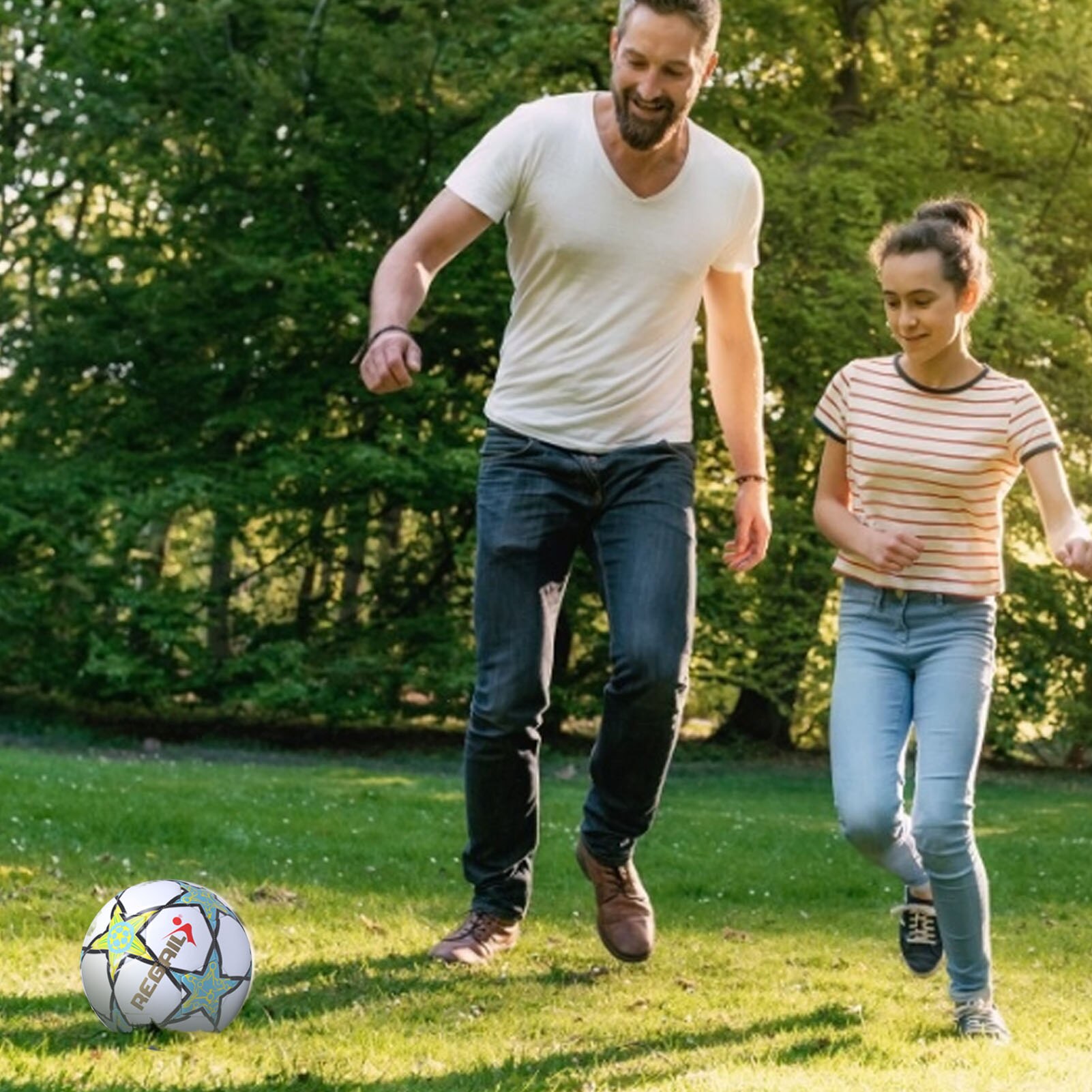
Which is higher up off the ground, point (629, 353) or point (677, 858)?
point (629, 353)

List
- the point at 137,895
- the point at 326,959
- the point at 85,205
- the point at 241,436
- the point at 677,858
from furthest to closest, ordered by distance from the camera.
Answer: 1. the point at 85,205
2. the point at 241,436
3. the point at 677,858
4. the point at 326,959
5. the point at 137,895

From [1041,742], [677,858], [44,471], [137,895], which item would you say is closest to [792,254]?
[1041,742]

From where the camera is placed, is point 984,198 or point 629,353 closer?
point 629,353

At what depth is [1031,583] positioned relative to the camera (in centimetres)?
1955

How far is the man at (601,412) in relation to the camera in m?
5.20

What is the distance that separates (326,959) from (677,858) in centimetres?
415

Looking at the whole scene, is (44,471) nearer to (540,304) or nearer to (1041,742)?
(1041,742)

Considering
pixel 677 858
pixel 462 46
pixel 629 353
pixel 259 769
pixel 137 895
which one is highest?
pixel 462 46

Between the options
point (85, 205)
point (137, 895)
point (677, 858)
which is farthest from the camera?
point (85, 205)

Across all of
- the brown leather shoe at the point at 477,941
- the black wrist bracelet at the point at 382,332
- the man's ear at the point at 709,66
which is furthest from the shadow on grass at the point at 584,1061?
the man's ear at the point at 709,66

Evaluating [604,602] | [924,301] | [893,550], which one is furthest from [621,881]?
[924,301]

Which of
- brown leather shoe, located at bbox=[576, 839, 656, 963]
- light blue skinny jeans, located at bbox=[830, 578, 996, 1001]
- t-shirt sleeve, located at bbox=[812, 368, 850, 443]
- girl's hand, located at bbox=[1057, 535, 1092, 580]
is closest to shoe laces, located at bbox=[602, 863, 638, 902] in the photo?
brown leather shoe, located at bbox=[576, 839, 656, 963]

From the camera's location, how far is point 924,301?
510 cm

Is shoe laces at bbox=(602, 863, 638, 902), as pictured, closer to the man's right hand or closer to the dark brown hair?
the man's right hand
